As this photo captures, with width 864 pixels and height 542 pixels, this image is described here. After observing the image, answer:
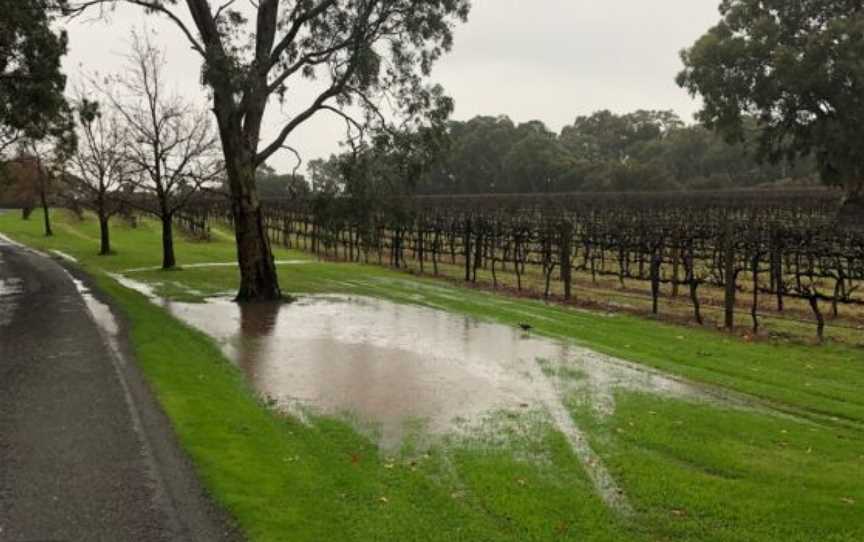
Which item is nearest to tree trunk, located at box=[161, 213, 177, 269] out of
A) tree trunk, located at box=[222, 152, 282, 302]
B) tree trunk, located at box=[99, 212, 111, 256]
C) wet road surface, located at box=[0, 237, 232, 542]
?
tree trunk, located at box=[99, 212, 111, 256]

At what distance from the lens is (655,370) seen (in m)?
12.1

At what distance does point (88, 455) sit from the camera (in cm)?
771

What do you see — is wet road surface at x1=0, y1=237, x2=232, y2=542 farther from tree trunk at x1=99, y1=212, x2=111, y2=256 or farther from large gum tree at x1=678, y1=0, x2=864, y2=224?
large gum tree at x1=678, y1=0, x2=864, y2=224

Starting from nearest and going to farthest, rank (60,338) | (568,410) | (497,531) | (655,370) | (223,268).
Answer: (497,531)
(568,410)
(655,370)
(60,338)
(223,268)

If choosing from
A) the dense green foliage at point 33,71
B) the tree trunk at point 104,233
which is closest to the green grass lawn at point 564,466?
the dense green foliage at point 33,71

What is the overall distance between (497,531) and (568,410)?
12.5 feet

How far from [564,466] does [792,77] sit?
140ft

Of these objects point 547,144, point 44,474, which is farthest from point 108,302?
point 547,144

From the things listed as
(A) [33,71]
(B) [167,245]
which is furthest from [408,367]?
(B) [167,245]

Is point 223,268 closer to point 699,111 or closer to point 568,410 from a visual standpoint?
point 568,410

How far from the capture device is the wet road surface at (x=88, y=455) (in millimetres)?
6137

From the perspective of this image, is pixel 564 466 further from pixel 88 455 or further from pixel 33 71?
pixel 33 71

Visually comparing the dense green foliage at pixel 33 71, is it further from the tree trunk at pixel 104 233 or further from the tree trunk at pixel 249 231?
the tree trunk at pixel 104 233

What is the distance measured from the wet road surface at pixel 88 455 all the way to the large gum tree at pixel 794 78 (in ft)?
137
